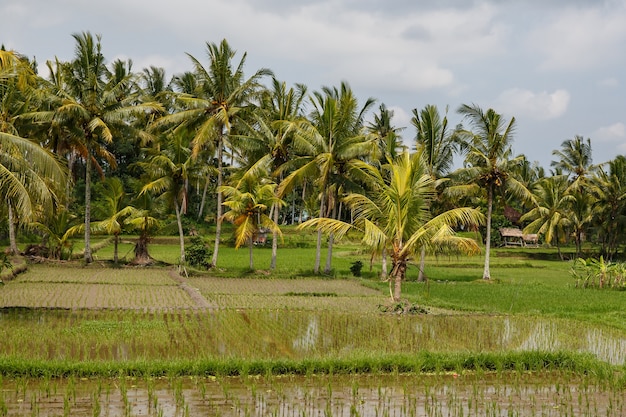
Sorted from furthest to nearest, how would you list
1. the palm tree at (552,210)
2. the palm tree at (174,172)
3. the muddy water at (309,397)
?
1. the palm tree at (552,210)
2. the palm tree at (174,172)
3. the muddy water at (309,397)

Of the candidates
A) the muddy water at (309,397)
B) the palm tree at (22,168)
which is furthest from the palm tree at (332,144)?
the muddy water at (309,397)

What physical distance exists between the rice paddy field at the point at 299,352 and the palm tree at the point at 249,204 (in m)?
4.14

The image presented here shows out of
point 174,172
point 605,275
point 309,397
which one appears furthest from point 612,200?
point 309,397

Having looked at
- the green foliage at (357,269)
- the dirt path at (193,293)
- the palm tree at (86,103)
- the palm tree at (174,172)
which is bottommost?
the dirt path at (193,293)

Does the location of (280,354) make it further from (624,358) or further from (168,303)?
(168,303)

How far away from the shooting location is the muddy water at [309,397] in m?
6.61

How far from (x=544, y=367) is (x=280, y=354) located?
3.53 meters

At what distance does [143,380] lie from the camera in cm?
768

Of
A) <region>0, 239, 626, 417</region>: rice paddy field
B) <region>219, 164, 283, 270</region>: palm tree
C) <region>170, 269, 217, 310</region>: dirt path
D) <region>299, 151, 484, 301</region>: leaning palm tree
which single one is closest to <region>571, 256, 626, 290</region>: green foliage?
<region>0, 239, 626, 417</region>: rice paddy field

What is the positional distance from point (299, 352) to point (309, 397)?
229 centimetres

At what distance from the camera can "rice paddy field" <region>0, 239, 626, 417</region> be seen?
7.02 meters

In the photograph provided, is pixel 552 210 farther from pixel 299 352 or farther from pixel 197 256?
pixel 299 352

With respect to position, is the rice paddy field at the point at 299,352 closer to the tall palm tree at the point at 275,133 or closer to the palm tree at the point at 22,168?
the palm tree at the point at 22,168

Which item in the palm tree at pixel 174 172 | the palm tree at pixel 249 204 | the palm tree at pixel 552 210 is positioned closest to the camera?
the palm tree at pixel 249 204
